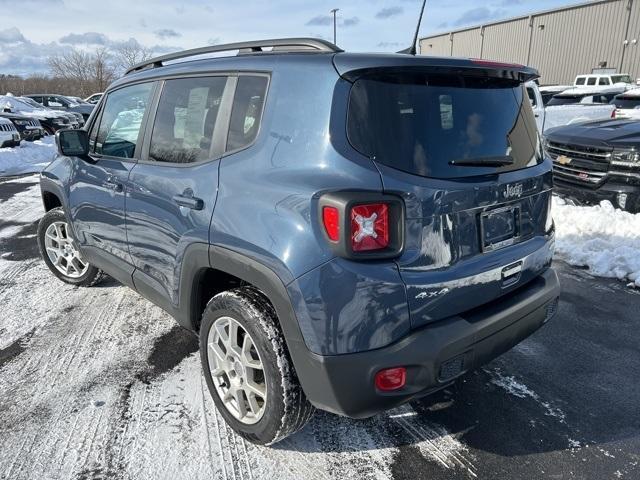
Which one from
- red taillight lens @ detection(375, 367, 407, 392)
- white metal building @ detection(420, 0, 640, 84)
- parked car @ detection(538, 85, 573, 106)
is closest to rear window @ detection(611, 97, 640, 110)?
parked car @ detection(538, 85, 573, 106)

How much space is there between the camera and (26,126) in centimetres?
1605

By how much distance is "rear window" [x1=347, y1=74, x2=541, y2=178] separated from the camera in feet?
6.77

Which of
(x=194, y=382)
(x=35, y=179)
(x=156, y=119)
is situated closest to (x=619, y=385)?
(x=194, y=382)

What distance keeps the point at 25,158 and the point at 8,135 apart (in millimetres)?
959

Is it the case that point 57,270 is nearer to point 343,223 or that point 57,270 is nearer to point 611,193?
point 343,223

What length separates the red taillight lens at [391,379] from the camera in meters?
2.01

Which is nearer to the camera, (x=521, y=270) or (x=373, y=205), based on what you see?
(x=373, y=205)

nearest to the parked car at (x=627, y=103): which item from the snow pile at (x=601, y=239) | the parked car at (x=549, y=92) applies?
the parked car at (x=549, y=92)

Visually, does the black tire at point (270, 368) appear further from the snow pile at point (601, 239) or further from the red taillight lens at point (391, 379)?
the snow pile at point (601, 239)

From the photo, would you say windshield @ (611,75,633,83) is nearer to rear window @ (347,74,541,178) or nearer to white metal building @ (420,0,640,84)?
white metal building @ (420,0,640,84)

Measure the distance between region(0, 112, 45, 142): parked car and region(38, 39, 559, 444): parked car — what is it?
51.6ft

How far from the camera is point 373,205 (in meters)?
1.96

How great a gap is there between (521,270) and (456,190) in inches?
27.0

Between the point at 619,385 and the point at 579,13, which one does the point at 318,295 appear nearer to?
the point at 619,385
